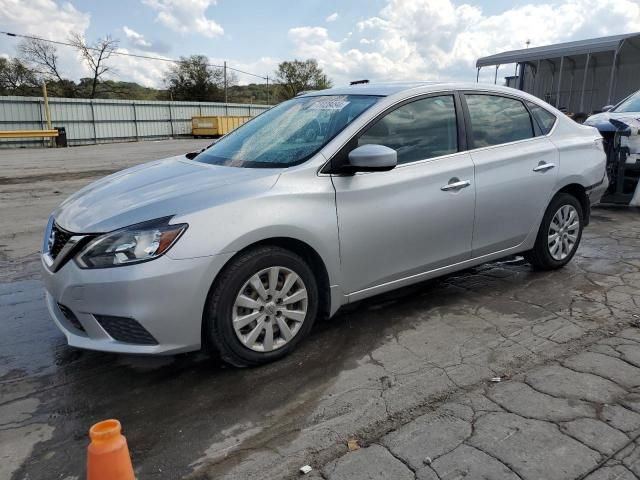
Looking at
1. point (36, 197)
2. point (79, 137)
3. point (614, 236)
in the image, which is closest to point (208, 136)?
point (79, 137)

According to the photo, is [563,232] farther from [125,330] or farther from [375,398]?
[125,330]

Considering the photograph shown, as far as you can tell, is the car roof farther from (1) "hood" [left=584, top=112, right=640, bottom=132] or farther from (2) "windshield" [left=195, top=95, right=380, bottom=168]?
(1) "hood" [left=584, top=112, right=640, bottom=132]

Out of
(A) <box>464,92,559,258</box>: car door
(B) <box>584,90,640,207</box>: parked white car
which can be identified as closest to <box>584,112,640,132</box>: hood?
(B) <box>584,90,640,207</box>: parked white car

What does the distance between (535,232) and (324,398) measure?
274 cm

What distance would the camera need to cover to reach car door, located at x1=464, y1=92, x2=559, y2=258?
4145 mm

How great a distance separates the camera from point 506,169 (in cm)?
427

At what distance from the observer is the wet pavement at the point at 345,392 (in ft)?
7.88

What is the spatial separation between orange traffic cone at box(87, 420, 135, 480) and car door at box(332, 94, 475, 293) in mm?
1873

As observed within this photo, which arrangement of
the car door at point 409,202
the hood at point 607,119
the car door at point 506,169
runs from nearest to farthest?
the car door at point 409,202 < the car door at point 506,169 < the hood at point 607,119

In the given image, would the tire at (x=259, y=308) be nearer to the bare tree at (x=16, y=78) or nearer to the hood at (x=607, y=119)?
the hood at (x=607, y=119)

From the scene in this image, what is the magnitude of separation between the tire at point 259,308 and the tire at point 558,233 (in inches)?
98.3

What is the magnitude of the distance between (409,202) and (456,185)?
→ 485mm

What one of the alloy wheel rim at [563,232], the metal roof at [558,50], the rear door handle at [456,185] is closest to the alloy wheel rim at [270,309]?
the rear door handle at [456,185]

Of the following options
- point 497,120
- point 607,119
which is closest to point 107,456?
point 497,120
